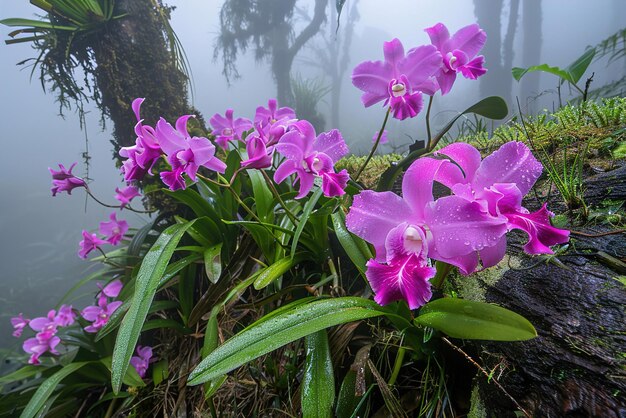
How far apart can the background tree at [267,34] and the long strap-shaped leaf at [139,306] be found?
4888mm

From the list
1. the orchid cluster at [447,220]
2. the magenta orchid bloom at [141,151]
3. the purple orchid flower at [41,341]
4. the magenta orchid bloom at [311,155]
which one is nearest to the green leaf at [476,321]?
the orchid cluster at [447,220]

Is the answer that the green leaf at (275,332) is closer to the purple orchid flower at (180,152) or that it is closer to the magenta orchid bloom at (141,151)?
the purple orchid flower at (180,152)

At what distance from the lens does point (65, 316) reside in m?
1.54

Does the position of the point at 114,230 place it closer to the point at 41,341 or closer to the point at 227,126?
the point at 41,341

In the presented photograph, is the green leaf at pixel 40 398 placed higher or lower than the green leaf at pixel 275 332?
lower

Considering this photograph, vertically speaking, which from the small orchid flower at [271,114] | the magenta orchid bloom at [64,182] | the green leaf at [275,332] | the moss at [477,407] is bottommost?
the moss at [477,407]

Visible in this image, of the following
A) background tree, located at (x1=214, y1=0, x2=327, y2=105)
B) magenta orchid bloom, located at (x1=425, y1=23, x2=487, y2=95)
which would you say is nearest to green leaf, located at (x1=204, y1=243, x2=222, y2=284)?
magenta orchid bloom, located at (x1=425, y1=23, x2=487, y2=95)

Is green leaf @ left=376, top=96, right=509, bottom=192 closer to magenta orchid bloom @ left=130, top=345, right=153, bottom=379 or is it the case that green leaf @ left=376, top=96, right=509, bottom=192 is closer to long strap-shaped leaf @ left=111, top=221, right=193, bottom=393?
long strap-shaped leaf @ left=111, top=221, right=193, bottom=393

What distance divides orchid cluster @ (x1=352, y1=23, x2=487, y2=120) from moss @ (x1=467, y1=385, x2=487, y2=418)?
2.19 feet

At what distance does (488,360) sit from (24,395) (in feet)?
6.24

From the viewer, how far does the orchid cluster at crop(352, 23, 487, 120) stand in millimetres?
766

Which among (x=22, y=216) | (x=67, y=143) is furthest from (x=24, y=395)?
(x=67, y=143)

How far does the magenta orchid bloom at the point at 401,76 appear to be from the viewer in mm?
753

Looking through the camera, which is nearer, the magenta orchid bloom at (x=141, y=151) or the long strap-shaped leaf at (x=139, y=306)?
the long strap-shaped leaf at (x=139, y=306)
